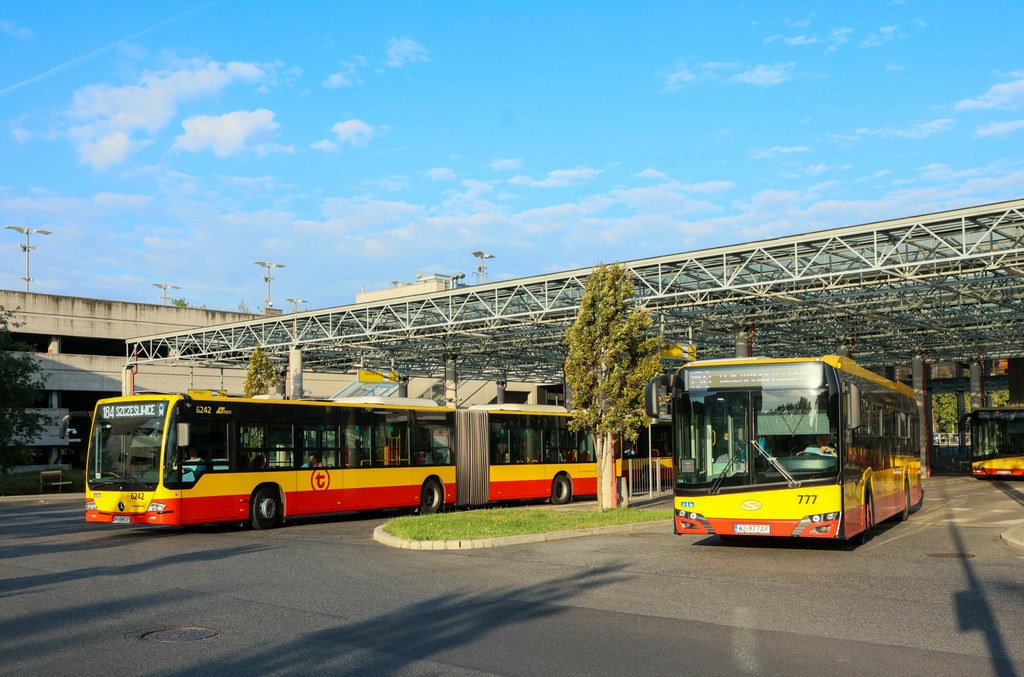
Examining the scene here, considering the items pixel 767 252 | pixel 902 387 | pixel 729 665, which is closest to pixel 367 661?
pixel 729 665

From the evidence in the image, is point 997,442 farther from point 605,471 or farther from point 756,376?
point 756,376

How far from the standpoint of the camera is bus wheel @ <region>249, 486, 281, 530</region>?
20.1 meters

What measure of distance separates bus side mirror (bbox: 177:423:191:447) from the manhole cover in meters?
9.93

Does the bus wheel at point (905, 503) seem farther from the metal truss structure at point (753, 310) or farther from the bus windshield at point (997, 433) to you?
the bus windshield at point (997, 433)

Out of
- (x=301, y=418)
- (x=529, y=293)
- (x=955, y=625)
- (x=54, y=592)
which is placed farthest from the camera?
(x=529, y=293)

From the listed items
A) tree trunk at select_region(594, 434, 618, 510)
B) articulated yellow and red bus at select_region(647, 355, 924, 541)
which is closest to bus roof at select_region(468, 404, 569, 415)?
tree trunk at select_region(594, 434, 618, 510)

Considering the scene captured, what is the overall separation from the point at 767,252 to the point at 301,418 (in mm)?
15364

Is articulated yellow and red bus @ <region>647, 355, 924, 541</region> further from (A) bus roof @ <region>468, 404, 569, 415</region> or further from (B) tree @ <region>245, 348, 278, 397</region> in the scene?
(B) tree @ <region>245, 348, 278, 397</region>

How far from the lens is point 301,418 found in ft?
69.5

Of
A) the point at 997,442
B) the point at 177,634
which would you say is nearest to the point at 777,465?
the point at 177,634

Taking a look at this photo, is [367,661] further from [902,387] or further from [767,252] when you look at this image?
[767,252]

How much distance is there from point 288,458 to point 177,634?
12172 mm

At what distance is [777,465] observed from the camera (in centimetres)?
1421

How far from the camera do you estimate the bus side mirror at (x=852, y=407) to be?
14.2 m
